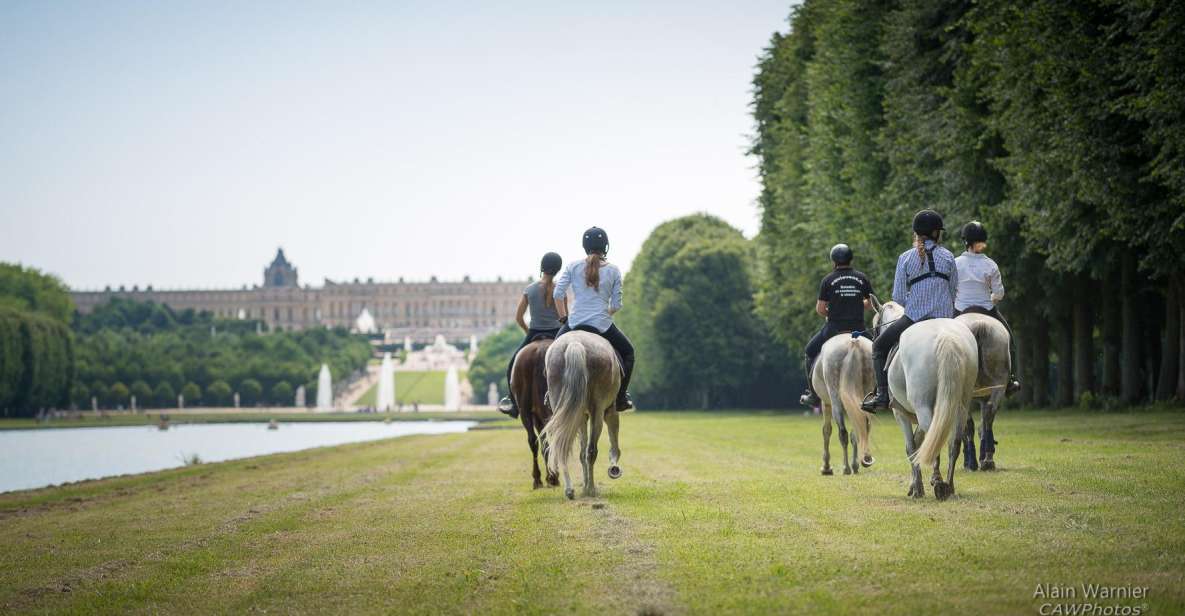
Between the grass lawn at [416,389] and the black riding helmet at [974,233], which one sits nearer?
the black riding helmet at [974,233]

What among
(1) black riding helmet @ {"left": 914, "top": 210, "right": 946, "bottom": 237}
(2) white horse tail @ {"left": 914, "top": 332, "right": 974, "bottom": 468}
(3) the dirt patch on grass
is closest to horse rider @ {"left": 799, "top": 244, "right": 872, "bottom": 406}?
(1) black riding helmet @ {"left": 914, "top": 210, "right": 946, "bottom": 237}

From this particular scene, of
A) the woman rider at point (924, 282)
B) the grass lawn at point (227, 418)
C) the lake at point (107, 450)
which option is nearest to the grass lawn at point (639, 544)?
the woman rider at point (924, 282)

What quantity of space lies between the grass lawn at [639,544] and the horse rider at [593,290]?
6.24ft

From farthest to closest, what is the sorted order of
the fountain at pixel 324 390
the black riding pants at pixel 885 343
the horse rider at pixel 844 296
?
the fountain at pixel 324 390 → the horse rider at pixel 844 296 → the black riding pants at pixel 885 343

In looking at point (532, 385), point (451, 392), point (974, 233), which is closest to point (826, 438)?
point (974, 233)

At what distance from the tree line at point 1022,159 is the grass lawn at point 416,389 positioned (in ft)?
319

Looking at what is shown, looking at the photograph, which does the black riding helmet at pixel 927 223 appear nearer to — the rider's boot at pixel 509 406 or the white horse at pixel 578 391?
the white horse at pixel 578 391

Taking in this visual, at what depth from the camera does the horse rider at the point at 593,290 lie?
53.0ft

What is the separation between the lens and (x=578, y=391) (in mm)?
15492

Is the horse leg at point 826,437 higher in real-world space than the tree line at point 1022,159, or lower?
lower

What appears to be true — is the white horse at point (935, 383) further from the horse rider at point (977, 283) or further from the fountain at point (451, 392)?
the fountain at point (451, 392)

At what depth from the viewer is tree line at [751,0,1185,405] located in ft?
101

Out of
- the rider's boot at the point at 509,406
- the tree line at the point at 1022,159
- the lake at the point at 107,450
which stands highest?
the tree line at the point at 1022,159

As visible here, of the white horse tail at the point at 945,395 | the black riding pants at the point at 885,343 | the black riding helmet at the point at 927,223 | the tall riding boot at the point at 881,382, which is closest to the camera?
the white horse tail at the point at 945,395
